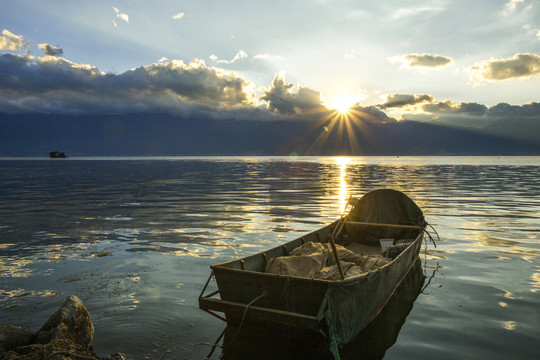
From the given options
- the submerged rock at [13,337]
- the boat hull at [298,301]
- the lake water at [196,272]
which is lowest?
the lake water at [196,272]

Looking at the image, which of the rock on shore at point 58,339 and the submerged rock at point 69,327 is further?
the submerged rock at point 69,327

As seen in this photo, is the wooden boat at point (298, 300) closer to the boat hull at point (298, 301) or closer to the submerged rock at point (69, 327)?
the boat hull at point (298, 301)

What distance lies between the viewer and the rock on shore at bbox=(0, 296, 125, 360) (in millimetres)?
6598

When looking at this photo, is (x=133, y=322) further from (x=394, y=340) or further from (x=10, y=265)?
(x=10, y=265)

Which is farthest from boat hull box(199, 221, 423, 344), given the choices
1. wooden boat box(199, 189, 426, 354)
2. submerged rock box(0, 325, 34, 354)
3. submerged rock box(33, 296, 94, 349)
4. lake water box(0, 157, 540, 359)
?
submerged rock box(0, 325, 34, 354)

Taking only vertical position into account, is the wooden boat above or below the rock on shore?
above

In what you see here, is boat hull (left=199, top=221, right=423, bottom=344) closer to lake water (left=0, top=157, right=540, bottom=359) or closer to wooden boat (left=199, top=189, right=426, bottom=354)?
wooden boat (left=199, top=189, right=426, bottom=354)

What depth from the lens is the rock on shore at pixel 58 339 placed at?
660 centimetres

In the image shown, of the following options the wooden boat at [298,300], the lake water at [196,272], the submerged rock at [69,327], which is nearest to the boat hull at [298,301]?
the wooden boat at [298,300]

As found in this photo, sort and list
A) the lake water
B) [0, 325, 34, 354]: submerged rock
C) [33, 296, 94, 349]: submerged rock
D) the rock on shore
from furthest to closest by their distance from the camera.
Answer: the lake water
[33, 296, 94, 349]: submerged rock
[0, 325, 34, 354]: submerged rock
the rock on shore

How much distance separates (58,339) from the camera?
7137mm

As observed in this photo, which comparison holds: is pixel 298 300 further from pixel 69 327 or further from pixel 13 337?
pixel 13 337

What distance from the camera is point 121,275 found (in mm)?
12914

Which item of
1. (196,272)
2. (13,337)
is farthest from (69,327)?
(196,272)
